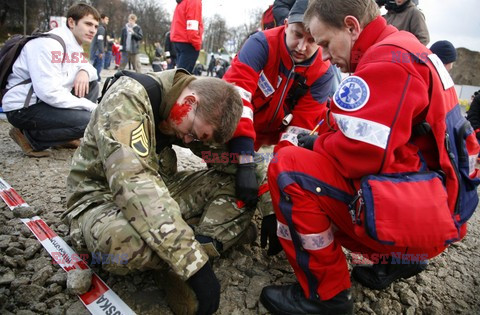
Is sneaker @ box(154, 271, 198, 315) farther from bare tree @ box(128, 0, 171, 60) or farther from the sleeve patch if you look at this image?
bare tree @ box(128, 0, 171, 60)

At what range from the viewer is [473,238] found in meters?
2.61

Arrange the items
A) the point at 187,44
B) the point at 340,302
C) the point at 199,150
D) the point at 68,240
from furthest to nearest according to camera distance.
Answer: the point at 187,44, the point at 199,150, the point at 68,240, the point at 340,302

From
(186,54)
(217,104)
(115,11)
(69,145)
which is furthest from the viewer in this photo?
(115,11)

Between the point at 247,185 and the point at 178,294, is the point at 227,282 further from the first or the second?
the point at 247,185

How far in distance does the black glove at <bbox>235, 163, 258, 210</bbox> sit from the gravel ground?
1.02 ft

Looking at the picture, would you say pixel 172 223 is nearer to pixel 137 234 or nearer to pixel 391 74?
pixel 137 234

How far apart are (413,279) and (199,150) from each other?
147 cm

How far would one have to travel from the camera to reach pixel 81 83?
10.5ft

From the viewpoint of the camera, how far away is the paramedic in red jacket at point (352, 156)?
4.25 ft

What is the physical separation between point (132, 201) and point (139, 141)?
11.2 inches

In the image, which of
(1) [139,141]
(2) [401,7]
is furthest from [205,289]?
(2) [401,7]

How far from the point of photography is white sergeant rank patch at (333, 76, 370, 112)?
133cm

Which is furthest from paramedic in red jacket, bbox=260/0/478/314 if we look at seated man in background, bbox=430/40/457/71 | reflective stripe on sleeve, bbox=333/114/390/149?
seated man in background, bbox=430/40/457/71

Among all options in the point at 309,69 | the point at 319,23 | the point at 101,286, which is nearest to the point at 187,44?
the point at 309,69
